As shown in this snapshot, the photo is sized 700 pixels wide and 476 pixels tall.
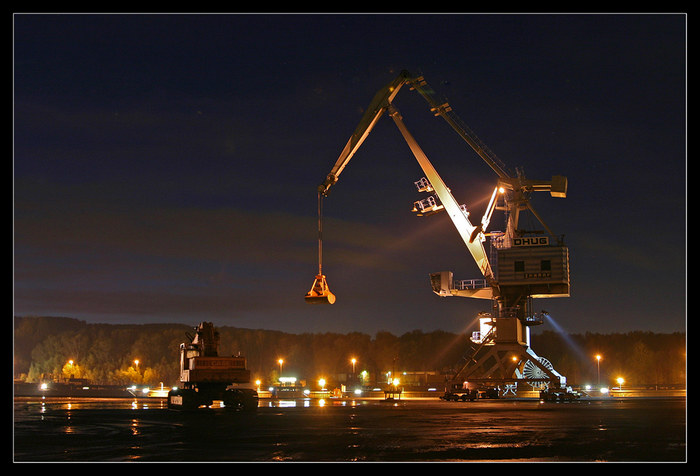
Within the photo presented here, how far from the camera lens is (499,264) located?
71.0 meters

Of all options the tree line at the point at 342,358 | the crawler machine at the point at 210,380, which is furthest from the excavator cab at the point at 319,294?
Answer: the tree line at the point at 342,358

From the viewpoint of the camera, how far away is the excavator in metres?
69.6

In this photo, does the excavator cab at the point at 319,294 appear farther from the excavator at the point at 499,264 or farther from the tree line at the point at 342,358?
the tree line at the point at 342,358

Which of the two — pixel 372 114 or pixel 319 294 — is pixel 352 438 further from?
pixel 372 114

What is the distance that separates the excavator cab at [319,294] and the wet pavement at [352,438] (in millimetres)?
16909

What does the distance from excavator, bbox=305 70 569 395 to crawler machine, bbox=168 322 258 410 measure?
820 inches

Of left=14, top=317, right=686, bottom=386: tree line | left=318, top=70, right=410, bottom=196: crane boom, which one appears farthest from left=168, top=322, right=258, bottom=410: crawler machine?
left=14, top=317, right=686, bottom=386: tree line

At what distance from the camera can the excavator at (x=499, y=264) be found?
228 ft

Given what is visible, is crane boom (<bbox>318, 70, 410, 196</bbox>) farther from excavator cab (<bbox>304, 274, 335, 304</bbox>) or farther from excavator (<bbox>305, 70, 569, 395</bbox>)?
excavator cab (<bbox>304, 274, 335, 304</bbox>)

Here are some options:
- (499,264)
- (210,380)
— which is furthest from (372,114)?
(210,380)

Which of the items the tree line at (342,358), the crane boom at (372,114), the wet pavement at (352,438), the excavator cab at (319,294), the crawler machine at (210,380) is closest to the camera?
the wet pavement at (352,438)

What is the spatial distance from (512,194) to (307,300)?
1097 inches

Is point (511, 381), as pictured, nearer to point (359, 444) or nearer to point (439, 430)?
point (439, 430)
